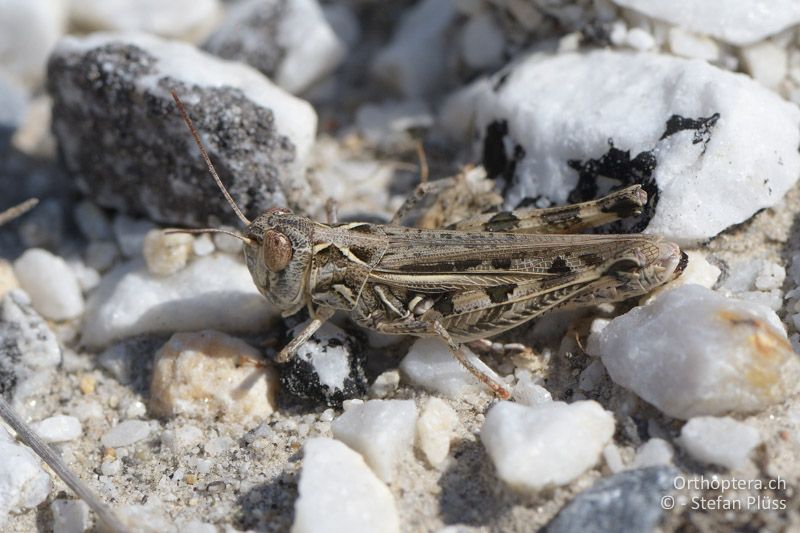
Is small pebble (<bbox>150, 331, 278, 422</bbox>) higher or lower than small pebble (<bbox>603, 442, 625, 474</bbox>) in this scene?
lower

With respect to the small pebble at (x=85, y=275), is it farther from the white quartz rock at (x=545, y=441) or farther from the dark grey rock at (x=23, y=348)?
the white quartz rock at (x=545, y=441)

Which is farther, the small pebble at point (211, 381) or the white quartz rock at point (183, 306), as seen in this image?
the white quartz rock at point (183, 306)

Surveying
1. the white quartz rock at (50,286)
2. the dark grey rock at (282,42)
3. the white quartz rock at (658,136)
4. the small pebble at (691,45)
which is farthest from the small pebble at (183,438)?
the small pebble at (691,45)

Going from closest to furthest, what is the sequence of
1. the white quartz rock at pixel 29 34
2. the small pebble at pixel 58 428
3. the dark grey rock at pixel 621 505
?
the dark grey rock at pixel 621 505, the small pebble at pixel 58 428, the white quartz rock at pixel 29 34

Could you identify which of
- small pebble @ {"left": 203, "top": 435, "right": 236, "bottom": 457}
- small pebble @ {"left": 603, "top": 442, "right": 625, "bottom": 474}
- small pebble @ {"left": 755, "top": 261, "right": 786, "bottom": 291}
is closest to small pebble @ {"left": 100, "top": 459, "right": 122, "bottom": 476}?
small pebble @ {"left": 203, "top": 435, "right": 236, "bottom": 457}

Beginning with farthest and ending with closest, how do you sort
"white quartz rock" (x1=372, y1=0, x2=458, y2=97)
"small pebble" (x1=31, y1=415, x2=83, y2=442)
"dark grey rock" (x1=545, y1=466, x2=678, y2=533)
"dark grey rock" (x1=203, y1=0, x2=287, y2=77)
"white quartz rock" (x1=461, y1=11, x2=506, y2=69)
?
1. "white quartz rock" (x1=372, y1=0, x2=458, y2=97)
2. "dark grey rock" (x1=203, y1=0, x2=287, y2=77)
3. "white quartz rock" (x1=461, y1=11, x2=506, y2=69)
4. "small pebble" (x1=31, y1=415, x2=83, y2=442)
5. "dark grey rock" (x1=545, y1=466, x2=678, y2=533)

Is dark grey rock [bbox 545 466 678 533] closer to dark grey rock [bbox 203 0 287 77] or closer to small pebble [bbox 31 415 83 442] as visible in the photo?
small pebble [bbox 31 415 83 442]

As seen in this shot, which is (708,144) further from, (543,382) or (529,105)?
(543,382)
